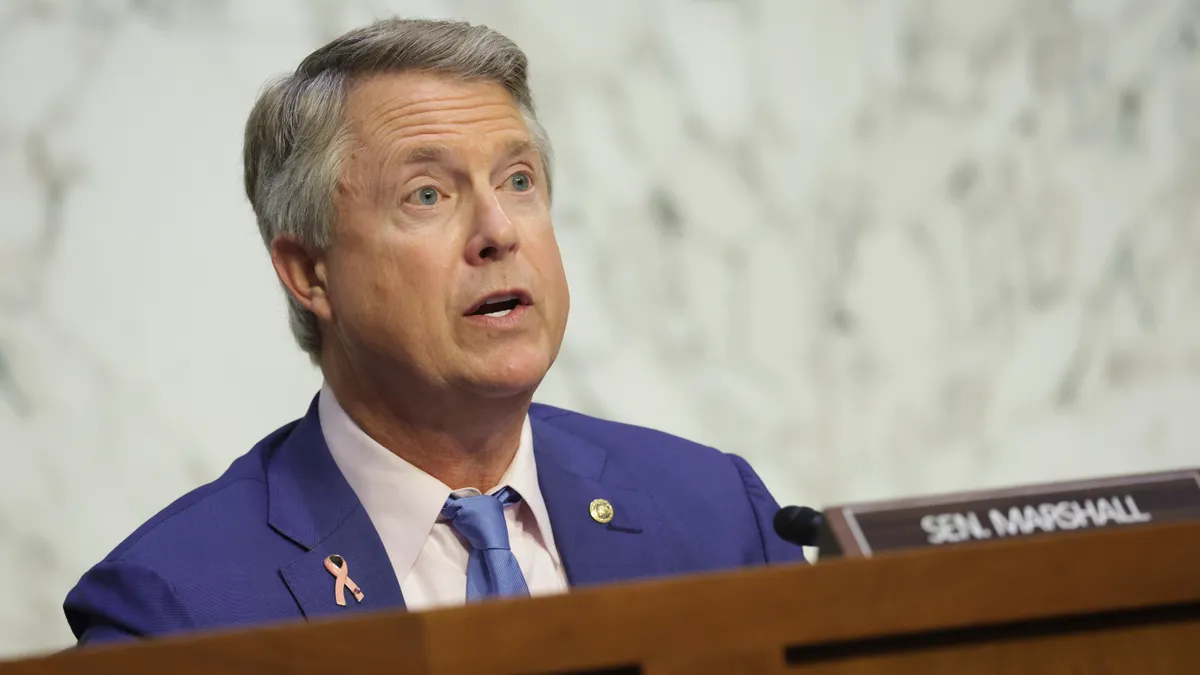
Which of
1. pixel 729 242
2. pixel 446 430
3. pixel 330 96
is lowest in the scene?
pixel 446 430

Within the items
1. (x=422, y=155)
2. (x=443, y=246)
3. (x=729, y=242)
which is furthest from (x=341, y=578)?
(x=729, y=242)

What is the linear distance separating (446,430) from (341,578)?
24 centimetres

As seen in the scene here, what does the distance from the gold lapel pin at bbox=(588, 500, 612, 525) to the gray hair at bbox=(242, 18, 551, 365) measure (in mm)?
475

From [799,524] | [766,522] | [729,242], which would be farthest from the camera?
[729,242]

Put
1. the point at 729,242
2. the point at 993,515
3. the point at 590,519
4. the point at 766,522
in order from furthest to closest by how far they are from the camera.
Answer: the point at 729,242
the point at 766,522
the point at 590,519
the point at 993,515

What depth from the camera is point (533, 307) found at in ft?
5.85

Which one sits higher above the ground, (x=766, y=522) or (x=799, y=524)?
(x=766, y=522)

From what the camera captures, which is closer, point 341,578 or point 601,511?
point 341,578

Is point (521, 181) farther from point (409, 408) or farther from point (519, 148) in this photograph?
point (409, 408)

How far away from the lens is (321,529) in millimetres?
1733

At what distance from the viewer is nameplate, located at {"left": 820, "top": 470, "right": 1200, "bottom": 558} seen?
1.12m

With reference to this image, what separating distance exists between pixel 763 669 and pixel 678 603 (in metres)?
0.08

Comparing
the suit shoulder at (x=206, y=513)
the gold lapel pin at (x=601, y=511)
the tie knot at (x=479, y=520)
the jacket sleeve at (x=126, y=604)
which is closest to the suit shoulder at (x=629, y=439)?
the gold lapel pin at (x=601, y=511)

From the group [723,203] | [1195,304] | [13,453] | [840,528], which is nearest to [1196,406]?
[1195,304]
